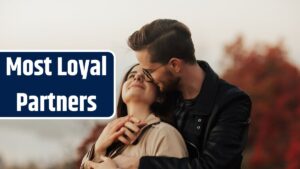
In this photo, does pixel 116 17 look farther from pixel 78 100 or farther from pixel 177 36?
pixel 177 36

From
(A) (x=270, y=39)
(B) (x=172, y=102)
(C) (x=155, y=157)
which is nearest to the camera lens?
(C) (x=155, y=157)

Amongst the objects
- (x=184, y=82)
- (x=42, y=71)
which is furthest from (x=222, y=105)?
(x=42, y=71)

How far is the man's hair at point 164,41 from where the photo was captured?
5.95 ft

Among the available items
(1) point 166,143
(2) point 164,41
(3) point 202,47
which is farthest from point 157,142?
(3) point 202,47

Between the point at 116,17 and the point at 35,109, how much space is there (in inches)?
14.9

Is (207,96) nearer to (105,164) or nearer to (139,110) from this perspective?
(139,110)

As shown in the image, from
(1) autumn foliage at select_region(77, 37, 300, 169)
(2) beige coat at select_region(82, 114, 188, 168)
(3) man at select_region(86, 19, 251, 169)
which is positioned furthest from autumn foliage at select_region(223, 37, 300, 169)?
(2) beige coat at select_region(82, 114, 188, 168)

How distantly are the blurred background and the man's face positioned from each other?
42 cm

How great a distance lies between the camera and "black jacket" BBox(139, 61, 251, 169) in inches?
69.4

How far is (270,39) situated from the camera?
2.28 meters

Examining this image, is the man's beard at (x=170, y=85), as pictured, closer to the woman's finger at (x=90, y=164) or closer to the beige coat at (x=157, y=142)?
the beige coat at (x=157, y=142)

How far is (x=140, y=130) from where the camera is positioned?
5.92 feet

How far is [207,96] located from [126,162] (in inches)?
10.2

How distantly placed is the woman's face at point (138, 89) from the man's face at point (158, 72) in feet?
0.05
